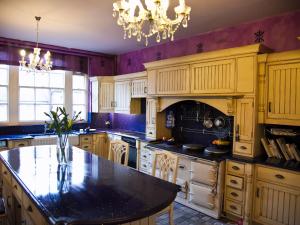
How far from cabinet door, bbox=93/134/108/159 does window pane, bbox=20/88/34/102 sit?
A: 153cm

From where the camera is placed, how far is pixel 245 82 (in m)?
2.96

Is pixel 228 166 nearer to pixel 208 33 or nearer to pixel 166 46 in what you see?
pixel 208 33

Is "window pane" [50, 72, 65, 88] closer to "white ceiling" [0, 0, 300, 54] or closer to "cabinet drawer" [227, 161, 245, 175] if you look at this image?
"white ceiling" [0, 0, 300, 54]

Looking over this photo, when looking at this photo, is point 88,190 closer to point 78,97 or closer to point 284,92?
point 284,92

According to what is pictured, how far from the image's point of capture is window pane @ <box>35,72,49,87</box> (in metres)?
5.09

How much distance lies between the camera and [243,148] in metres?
3.04

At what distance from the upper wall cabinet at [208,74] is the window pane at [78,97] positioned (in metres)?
2.16

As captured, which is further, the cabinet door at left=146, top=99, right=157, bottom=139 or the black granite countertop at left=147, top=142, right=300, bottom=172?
the cabinet door at left=146, top=99, right=157, bottom=139

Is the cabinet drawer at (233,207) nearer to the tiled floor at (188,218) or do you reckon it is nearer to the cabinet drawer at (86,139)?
the tiled floor at (188,218)

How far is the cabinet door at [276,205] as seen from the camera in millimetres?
2588

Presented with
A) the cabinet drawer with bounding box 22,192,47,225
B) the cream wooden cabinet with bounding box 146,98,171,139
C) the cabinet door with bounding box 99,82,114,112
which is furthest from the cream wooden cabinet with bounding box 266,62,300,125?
the cabinet door with bounding box 99,82,114,112

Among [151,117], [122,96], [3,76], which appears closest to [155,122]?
[151,117]

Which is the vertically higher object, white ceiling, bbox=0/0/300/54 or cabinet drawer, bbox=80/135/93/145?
white ceiling, bbox=0/0/300/54

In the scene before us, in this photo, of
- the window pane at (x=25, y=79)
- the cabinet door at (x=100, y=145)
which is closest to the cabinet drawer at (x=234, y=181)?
the cabinet door at (x=100, y=145)
